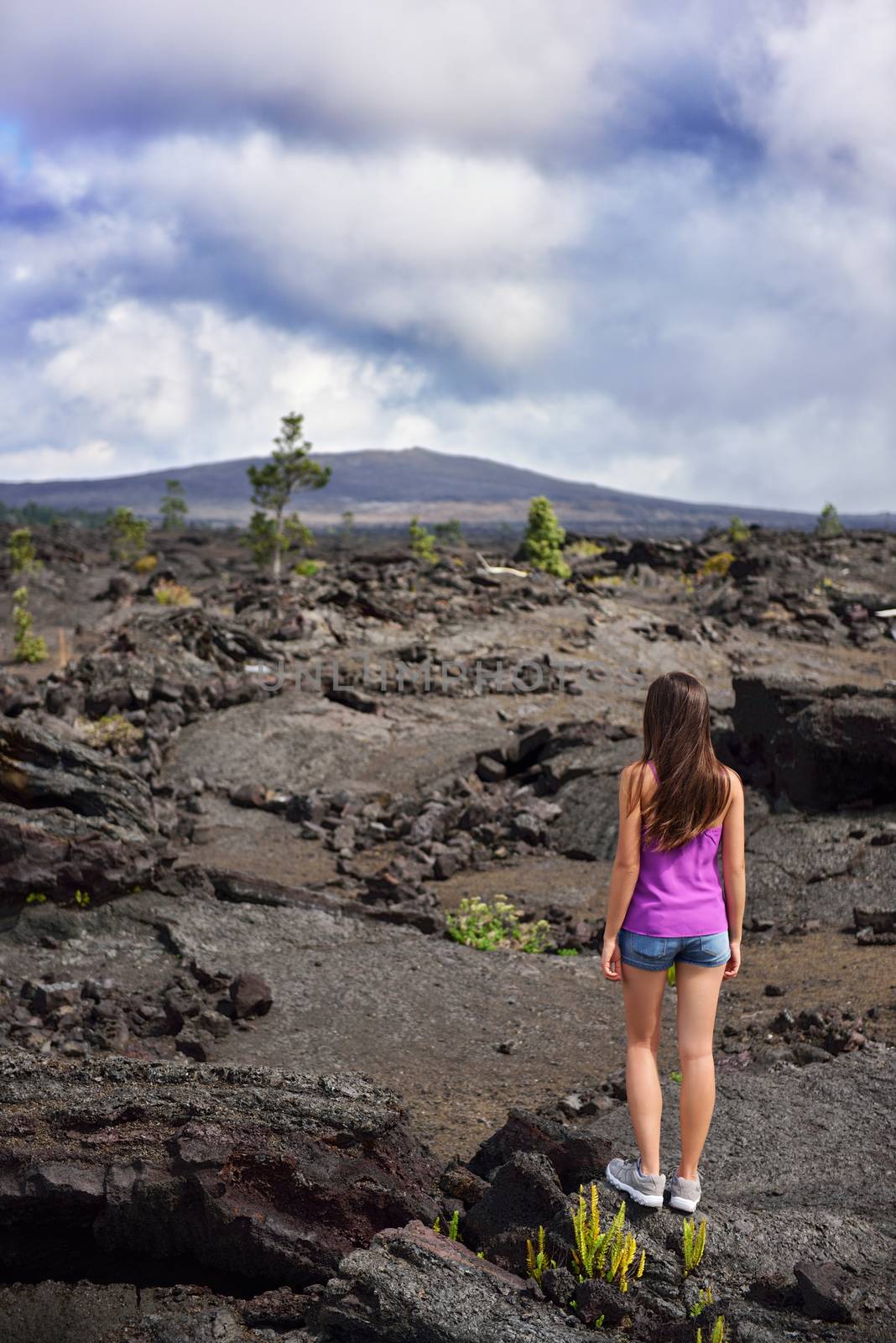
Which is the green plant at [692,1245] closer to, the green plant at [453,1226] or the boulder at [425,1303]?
the boulder at [425,1303]

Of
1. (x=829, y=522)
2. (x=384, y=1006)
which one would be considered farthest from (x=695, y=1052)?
(x=829, y=522)

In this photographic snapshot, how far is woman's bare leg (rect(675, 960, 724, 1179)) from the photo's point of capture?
4457mm

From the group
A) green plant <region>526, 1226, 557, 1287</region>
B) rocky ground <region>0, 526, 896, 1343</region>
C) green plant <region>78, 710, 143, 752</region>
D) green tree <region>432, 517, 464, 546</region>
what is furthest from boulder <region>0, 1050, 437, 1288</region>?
green tree <region>432, 517, 464, 546</region>

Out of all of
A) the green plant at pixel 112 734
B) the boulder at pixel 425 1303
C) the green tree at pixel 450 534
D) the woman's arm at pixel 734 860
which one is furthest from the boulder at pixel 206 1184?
the green tree at pixel 450 534

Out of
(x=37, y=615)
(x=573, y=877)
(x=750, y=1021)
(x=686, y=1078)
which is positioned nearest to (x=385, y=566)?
(x=37, y=615)

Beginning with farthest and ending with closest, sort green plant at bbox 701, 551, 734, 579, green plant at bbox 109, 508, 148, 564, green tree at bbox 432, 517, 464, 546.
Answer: green tree at bbox 432, 517, 464, 546
green plant at bbox 109, 508, 148, 564
green plant at bbox 701, 551, 734, 579

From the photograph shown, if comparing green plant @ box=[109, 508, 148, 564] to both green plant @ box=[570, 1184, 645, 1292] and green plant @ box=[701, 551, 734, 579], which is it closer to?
green plant @ box=[701, 551, 734, 579]

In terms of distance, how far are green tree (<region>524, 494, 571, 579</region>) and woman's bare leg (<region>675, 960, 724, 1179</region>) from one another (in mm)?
39516

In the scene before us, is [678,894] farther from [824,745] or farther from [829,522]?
[829,522]

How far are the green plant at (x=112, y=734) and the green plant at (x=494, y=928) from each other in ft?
26.7

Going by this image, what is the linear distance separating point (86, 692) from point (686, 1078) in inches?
652

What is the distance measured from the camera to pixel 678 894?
14.4 feet

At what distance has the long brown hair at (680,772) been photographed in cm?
439

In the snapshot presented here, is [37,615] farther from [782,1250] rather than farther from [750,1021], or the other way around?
[782,1250]
